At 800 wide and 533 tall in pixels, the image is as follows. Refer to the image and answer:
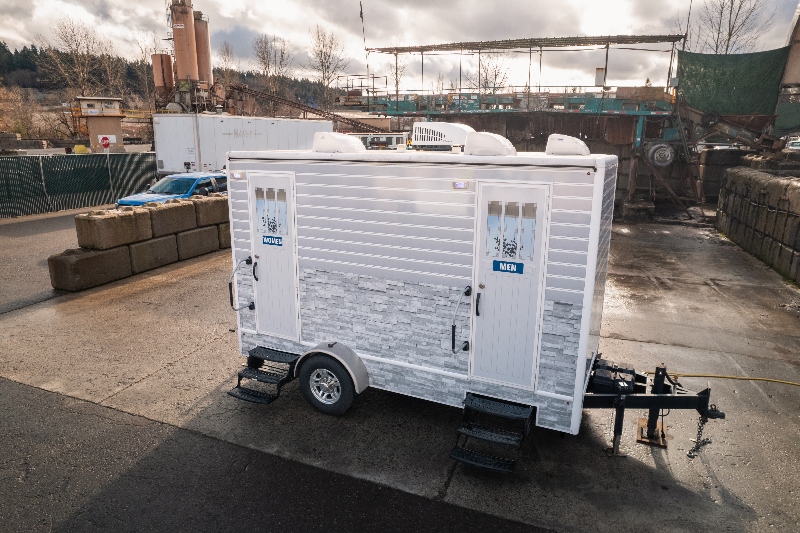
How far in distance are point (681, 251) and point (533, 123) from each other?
10.3 meters

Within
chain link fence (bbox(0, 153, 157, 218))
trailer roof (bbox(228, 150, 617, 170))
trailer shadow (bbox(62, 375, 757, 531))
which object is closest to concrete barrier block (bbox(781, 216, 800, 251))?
trailer shadow (bbox(62, 375, 757, 531))

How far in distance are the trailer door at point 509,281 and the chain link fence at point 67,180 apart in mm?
20889

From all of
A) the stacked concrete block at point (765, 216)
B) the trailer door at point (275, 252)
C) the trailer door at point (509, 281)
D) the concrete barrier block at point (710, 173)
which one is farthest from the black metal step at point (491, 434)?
the concrete barrier block at point (710, 173)

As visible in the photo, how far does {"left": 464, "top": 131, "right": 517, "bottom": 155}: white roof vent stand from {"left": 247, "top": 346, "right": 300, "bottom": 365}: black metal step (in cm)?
351

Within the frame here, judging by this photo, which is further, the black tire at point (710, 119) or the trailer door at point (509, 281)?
the black tire at point (710, 119)

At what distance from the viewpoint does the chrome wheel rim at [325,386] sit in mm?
6494

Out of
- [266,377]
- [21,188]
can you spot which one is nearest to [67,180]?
[21,188]

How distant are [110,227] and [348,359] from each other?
8.39 metres

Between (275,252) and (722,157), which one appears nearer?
(275,252)

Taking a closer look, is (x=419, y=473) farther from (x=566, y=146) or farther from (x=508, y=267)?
(x=566, y=146)

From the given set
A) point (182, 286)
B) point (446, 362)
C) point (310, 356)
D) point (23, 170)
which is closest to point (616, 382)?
point (446, 362)

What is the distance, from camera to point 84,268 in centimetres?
1144

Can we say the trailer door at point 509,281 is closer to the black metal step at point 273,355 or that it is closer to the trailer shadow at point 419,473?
the trailer shadow at point 419,473


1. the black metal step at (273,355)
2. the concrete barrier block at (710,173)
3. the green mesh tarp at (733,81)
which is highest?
the green mesh tarp at (733,81)
